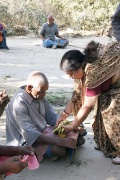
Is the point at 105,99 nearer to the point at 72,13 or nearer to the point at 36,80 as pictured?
the point at 36,80

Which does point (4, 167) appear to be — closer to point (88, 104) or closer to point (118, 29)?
point (88, 104)

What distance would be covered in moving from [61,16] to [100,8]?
2.91 metres

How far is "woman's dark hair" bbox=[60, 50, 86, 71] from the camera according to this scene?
10.6 feet

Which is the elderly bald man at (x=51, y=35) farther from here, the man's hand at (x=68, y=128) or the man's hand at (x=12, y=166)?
the man's hand at (x=12, y=166)

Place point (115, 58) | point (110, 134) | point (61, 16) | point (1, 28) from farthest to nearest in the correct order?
point (61, 16) → point (1, 28) → point (110, 134) → point (115, 58)

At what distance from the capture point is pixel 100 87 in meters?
3.36

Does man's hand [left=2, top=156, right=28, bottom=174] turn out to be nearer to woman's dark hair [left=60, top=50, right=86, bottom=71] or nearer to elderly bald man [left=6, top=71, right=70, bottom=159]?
elderly bald man [left=6, top=71, right=70, bottom=159]

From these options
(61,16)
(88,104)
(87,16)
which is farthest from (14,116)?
(61,16)

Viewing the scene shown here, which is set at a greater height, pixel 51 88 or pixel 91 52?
pixel 91 52

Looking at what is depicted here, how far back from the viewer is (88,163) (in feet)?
11.6

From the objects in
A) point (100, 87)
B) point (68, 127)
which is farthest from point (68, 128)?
point (100, 87)

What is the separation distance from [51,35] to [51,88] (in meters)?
6.25

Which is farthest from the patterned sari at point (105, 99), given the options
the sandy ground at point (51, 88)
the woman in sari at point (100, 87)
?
the sandy ground at point (51, 88)

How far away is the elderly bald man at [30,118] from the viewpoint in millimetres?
3291
